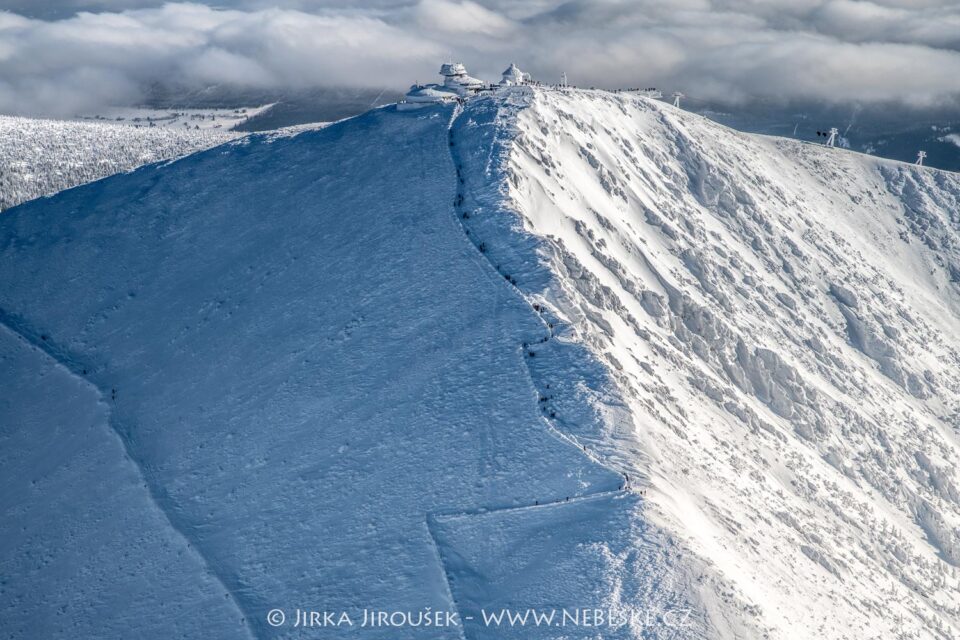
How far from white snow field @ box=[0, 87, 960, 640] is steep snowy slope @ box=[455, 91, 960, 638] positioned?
0.33 m

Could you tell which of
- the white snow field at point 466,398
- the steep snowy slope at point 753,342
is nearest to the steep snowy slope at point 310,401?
the white snow field at point 466,398

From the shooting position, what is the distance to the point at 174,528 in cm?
4912

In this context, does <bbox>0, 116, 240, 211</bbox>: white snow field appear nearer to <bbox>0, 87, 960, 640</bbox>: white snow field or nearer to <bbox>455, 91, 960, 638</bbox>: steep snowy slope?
<bbox>0, 87, 960, 640</bbox>: white snow field

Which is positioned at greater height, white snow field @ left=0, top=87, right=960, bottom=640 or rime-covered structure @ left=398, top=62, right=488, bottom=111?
rime-covered structure @ left=398, top=62, right=488, bottom=111

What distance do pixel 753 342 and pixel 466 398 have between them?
103 ft

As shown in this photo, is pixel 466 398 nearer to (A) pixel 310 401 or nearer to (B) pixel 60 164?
(A) pixel 310 401

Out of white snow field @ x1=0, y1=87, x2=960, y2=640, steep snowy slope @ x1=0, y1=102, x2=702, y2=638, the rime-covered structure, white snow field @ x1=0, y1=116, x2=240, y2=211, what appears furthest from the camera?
white snow field @ x1=0, y1=116, x2=240, y2=211

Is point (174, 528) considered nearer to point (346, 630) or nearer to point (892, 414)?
point (346, 630)

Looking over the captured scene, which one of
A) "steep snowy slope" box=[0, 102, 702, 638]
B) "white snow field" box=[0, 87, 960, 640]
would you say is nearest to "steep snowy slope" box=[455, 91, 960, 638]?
"white snow field" box=[0, 87, 960, 640]

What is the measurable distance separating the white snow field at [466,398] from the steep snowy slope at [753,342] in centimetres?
33

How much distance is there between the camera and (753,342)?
7025cm

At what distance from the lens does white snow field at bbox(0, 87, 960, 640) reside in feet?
139

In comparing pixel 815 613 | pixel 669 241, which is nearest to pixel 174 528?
pixel 815 613

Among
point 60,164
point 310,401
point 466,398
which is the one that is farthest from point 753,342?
point 60,164
